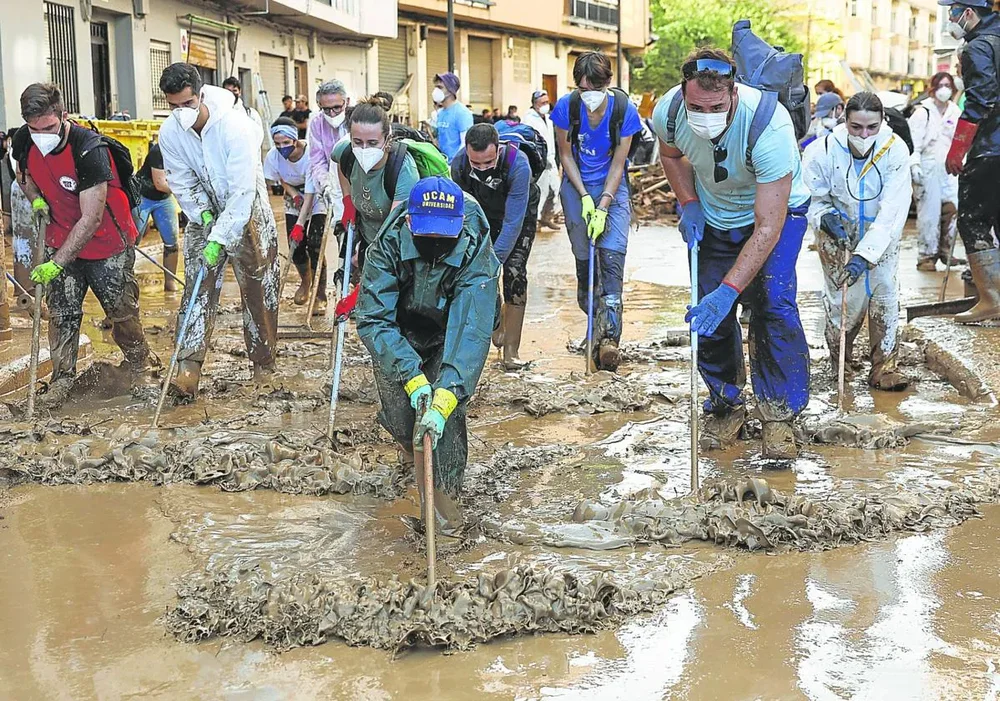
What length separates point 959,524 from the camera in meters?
4.57

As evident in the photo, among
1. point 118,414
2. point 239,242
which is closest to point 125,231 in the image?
point 239,242

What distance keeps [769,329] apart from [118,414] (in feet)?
11.3

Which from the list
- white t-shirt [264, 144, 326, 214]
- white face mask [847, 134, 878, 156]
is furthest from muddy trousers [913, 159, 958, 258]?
white t-shirt [264, 144, 326, 214]

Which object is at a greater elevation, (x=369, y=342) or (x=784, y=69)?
(x=784, y=69)

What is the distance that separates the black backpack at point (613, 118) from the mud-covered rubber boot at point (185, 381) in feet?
8.77

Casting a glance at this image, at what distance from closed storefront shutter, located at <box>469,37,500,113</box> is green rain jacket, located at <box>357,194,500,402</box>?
3060cm

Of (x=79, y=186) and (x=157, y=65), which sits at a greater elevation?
(x=157, y=65)

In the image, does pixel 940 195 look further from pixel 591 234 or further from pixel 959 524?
pixel 959 524

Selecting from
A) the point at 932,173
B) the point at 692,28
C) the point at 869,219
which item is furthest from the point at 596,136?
the point at 692,28

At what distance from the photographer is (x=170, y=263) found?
35.9 ft

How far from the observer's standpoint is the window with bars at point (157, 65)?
747 inches

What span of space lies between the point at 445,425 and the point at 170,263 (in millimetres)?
7121

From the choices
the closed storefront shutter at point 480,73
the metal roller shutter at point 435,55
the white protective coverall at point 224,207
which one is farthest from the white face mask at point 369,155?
the closed storefront shutter at point 480,73

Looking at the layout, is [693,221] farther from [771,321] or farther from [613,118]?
[613,118]
